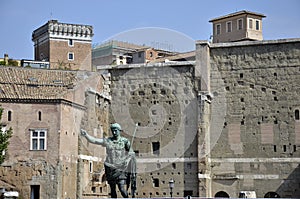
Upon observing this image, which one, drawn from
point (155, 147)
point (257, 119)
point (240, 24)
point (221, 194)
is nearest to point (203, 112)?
point (257, 119)

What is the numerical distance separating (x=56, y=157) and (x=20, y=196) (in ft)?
8.14

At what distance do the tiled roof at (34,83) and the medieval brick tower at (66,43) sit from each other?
77.5 feet

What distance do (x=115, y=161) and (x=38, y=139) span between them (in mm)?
14221

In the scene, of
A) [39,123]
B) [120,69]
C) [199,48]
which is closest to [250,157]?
[199,48]

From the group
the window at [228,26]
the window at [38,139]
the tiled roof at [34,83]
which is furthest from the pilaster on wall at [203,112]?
the window at [228,26]

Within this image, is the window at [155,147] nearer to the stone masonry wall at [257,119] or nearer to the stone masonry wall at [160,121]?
the stone masonry wall at [160,121]

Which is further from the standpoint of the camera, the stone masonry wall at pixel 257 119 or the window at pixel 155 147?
the window at pixel 155 147

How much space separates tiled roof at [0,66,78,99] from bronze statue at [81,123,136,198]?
14.2 meters

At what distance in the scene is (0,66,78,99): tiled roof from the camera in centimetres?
3425

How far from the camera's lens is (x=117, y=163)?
66.6ft

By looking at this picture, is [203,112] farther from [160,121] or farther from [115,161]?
[115,161]

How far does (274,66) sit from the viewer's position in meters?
37.7

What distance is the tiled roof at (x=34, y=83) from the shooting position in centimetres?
3425

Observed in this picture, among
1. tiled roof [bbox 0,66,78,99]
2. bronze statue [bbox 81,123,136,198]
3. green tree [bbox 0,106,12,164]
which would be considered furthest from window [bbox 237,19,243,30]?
bronze statue [bbox 81,123,136,198]
